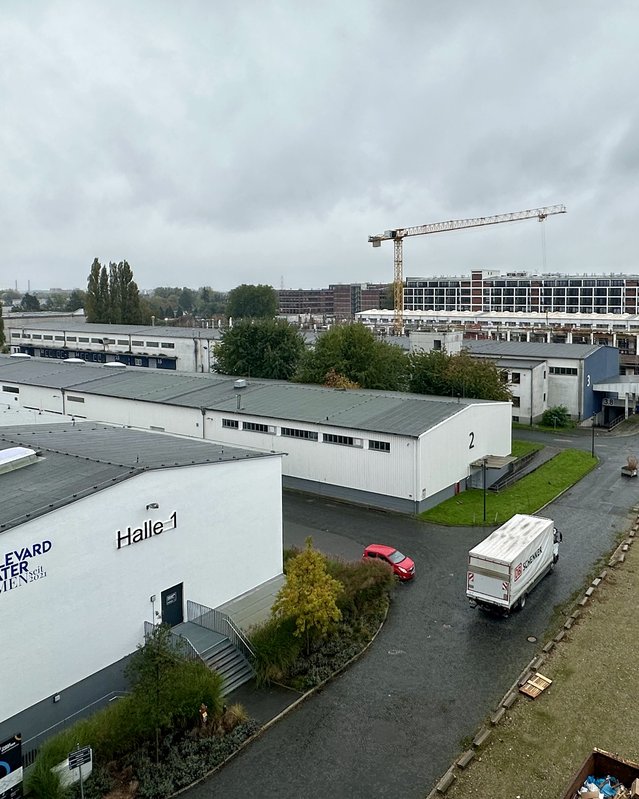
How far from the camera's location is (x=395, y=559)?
21.6 meters

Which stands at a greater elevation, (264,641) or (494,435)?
(494,435)

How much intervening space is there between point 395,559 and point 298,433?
425 inches

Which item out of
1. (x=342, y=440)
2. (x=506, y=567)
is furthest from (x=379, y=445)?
(x=506, y=567)

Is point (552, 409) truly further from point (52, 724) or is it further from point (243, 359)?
point (52, 724)

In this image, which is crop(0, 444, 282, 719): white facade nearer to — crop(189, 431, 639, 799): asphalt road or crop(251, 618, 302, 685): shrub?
crop(251, 618, 302, 685): shrub

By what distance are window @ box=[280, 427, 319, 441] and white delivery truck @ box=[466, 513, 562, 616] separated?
11.9 m

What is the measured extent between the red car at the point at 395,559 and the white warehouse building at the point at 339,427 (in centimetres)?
547

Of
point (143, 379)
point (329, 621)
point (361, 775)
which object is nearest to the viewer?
point (361, 775)

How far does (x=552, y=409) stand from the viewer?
48312 millimetres

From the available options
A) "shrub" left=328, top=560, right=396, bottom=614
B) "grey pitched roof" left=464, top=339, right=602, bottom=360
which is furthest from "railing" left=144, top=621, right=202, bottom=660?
"grey pitched roof" left=464, top=339, right=602, bottom=360

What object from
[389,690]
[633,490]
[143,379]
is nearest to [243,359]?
[143,379]

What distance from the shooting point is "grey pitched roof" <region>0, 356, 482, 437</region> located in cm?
2989

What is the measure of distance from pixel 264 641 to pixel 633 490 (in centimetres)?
2254

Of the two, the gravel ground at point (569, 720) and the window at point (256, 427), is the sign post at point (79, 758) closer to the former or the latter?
the gravel ground at point (569, 720)
